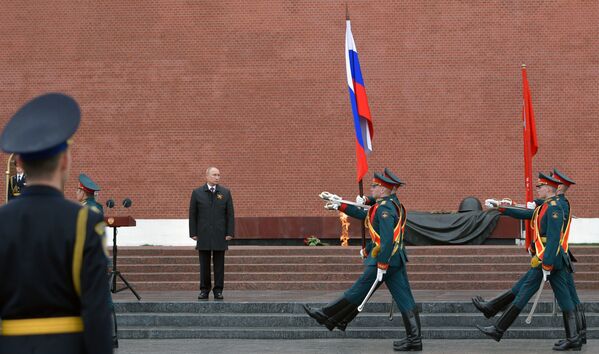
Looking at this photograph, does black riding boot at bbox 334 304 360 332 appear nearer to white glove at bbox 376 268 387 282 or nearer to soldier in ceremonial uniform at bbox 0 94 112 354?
white glove at bbox 376 268 387 282

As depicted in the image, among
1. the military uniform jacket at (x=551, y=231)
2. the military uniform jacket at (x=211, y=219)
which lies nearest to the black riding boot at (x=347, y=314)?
the military uniform jacket at (x=551, y=231)

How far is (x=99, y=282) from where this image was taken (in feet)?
9.85

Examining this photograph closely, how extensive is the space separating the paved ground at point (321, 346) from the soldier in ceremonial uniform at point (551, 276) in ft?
0.75

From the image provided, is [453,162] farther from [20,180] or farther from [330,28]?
[20,180]

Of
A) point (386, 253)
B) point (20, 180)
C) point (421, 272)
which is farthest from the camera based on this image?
point (421, 272)

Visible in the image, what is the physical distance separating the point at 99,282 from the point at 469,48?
52.7ft

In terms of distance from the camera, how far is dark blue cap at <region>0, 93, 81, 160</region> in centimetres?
304

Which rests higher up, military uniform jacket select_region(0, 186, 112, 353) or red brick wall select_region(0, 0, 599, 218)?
red brick wall select_region(0, 0, 599, 218)

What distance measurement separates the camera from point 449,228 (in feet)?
51.6

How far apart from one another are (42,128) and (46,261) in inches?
16.0

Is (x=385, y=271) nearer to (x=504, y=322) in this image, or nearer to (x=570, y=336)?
(x=504, y=322)

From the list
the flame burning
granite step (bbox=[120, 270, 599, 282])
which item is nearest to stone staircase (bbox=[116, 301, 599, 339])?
granite step (bbox=[120, 270, 599, 282])

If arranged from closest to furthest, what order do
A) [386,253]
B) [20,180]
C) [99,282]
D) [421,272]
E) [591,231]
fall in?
[99,282], [386,253], [20,180], [421,272], [591,231]

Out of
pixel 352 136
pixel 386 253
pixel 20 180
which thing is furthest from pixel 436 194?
pixel 386 253
